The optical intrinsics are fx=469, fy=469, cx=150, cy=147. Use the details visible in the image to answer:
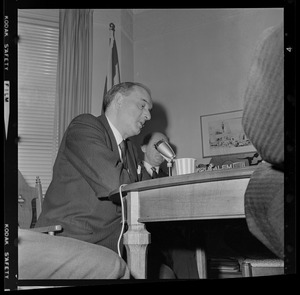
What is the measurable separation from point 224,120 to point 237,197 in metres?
0.63

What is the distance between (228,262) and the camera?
5.99 feet

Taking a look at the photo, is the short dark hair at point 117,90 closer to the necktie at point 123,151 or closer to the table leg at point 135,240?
the necktie at point 123,151

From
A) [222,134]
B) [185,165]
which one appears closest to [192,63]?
[222,134]

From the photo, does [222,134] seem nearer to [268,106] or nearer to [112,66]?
[112,66]

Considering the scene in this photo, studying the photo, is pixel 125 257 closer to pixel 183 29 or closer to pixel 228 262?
pixel 228 262

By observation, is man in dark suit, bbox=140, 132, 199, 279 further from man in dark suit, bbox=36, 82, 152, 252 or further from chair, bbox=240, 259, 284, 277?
chair, bbox=240, 259, 284, 277

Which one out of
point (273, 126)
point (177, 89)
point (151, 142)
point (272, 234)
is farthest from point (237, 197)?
point (177, 89)

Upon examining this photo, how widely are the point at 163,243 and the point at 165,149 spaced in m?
0.38

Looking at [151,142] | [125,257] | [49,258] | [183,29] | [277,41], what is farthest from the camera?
[183,29]

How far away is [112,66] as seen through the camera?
164cm

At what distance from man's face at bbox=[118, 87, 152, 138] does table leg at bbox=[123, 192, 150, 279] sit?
1.20 ft

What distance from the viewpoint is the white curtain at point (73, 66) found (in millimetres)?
1463

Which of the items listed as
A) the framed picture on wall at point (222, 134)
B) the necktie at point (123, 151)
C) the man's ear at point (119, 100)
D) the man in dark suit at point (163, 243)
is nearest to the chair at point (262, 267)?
the man in dark suit at point (163, 243)

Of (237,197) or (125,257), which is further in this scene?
(125,257)
